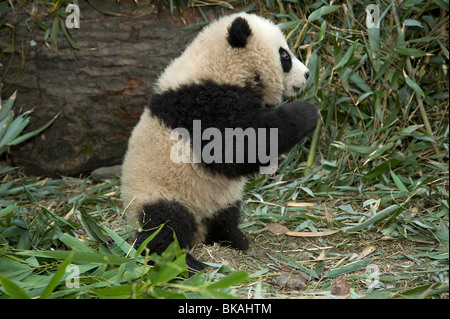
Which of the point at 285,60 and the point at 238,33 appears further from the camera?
the point at 285,60

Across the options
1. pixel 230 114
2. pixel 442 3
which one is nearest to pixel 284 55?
pixel 230 114

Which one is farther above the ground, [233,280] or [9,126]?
[9,126]

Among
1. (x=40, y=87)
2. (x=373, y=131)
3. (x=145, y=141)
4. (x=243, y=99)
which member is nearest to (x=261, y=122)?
(x=243, y=99)

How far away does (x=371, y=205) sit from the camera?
3.40 metres

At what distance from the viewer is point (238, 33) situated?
2.95 m

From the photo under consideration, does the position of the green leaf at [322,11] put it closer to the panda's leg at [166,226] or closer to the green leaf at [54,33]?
the panda's leg at [166,226]

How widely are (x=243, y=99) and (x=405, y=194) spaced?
126cm

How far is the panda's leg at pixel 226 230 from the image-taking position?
3.23 meters

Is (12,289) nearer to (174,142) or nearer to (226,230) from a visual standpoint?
(174,142)

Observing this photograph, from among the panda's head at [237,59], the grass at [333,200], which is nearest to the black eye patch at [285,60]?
the panda's head at [237,59]

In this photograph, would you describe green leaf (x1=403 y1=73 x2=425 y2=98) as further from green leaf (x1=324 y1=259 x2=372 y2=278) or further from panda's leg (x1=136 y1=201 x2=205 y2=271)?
panda's leg (x1=136 y1=201 x2=205 y2=271)

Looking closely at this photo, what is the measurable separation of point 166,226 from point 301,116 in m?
0.97
